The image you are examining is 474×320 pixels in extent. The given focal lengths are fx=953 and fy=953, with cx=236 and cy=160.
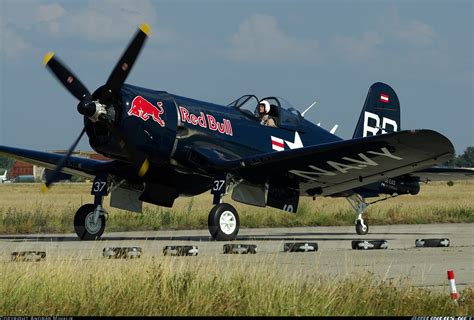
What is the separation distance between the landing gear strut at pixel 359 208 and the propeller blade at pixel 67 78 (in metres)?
7.45

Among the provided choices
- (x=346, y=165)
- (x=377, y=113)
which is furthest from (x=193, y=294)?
(x=377, y=113)

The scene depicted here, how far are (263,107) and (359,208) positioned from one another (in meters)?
3.79

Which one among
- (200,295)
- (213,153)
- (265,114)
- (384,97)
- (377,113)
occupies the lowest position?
(200,295)

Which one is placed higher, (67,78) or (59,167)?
(67,78)

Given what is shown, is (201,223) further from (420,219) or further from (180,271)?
(180,271)

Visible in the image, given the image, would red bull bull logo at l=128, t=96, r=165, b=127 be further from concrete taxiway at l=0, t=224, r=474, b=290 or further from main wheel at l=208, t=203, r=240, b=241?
concrete taxiway at l=0, t=224, r=474, b=290

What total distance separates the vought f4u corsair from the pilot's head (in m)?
0.02

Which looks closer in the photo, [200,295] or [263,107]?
[200,295]

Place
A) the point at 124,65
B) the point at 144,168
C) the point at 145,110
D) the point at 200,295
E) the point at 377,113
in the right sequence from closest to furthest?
the point at 200,295 → the point at 124,65 → the point at 145,110 → the point at 144,168 → the point at 377,113

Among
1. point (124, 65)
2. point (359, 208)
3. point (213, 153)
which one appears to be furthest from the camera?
point (359, 208)

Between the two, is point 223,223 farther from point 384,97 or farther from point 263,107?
point 384,97

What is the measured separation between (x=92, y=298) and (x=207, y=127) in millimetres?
10624

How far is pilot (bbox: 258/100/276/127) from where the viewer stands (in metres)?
20.4

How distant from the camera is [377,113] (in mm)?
23906
